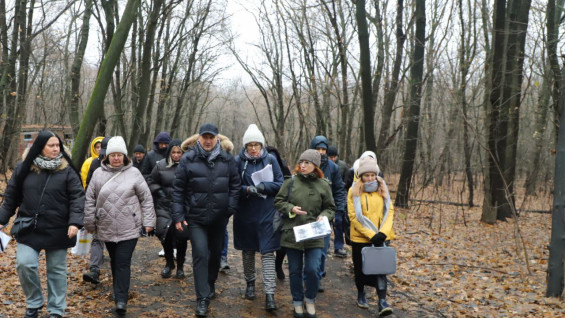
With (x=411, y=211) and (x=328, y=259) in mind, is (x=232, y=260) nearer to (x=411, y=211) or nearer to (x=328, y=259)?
(x=328, y=259)

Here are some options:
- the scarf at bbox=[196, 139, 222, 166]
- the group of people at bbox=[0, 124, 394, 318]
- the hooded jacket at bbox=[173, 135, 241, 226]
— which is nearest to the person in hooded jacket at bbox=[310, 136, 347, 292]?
the group of people at bbox=[0, 124, 394, 318]

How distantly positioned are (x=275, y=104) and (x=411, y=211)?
50.3 ft

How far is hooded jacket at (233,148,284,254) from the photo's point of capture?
5457mm

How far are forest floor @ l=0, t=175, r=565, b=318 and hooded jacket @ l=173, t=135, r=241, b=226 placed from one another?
3.69 feet

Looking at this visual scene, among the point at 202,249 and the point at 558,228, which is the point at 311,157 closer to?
the point at 202,249

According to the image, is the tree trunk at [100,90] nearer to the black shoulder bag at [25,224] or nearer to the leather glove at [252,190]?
the black shoulder bag at [25,224]

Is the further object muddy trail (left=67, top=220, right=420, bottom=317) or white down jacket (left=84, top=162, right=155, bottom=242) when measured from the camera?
muddy trail (left=67, top=220, right=420, bottom=317)

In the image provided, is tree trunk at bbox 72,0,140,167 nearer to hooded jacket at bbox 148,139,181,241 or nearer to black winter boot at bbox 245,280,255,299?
hooded jacket at bbox 148,139,181,241

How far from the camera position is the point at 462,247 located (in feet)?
32.9

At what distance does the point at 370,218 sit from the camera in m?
5.39

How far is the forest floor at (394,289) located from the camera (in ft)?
17.3

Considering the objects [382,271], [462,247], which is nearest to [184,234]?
[382,271]

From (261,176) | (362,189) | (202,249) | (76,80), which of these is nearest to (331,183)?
(362,189)

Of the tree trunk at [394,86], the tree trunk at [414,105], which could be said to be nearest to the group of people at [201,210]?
the tree trunk at [394,86]
